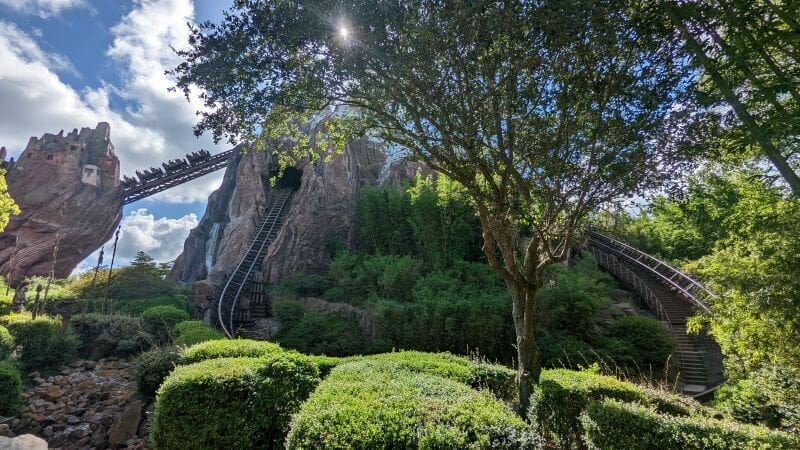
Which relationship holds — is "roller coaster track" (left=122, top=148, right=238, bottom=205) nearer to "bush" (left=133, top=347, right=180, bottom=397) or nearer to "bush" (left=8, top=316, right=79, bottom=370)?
"bush" (left=8, top=316, right=79, bottom=370)

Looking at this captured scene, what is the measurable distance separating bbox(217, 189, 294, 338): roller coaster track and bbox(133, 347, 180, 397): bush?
4889mm

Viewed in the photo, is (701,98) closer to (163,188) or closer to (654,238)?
(654,238)

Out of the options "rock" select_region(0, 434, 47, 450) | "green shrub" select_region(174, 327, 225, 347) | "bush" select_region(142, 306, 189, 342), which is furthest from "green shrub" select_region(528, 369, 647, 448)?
"bush" select_region(142, 306, 189, 342)

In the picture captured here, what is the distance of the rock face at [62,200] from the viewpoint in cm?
2223

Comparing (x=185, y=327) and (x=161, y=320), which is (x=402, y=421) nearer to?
(x=185, y=327)

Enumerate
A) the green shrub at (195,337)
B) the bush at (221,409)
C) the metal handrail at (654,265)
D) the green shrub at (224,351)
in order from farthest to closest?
the metal handrail at (654,265) → the green shrub at (195,337) → the green shrub at (224,351) → the bush at (221,409)

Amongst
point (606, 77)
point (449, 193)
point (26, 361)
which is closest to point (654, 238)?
point (449, 193)

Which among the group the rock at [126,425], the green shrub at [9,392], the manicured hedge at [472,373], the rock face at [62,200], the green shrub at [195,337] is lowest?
the rock at [126,425]

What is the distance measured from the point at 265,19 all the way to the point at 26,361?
9.41 meters

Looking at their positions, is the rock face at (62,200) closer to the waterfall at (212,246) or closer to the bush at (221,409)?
the waterfall at (212,246)

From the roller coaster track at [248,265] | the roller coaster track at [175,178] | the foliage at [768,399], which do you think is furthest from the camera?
the roller coaster track at [175,178]

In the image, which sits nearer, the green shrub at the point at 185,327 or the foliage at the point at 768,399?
the foliage at the point at 768,399

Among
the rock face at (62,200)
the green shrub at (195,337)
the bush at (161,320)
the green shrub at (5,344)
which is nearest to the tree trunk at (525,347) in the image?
the green shrub at (195,337)

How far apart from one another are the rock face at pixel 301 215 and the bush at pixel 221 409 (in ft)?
34.1
